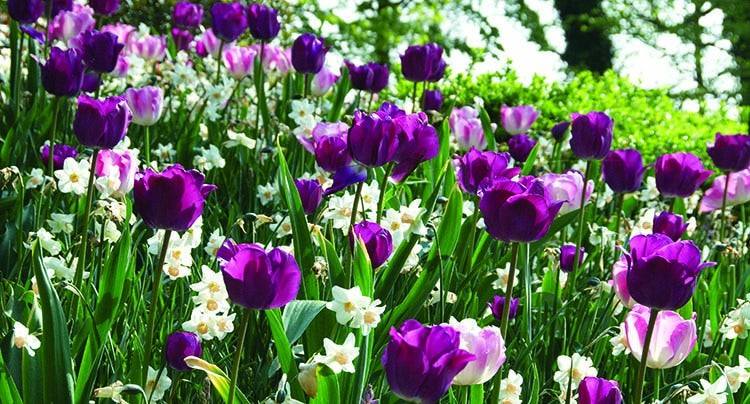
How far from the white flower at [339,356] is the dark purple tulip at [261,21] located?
2.72 m

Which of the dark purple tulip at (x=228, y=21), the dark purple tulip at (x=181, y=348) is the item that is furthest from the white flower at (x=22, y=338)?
the dark purple tulip at (x=228, y=21)

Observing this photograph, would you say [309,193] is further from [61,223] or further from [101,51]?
[101,51]

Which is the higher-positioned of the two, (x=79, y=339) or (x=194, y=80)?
(x=194, y=80)

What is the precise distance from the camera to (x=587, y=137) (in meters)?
3.10

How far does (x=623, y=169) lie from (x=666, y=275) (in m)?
1.59

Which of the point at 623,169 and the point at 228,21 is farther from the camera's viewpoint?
the point at 228,21

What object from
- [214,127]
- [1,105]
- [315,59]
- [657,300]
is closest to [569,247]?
[657,300]

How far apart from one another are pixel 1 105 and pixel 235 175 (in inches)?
40.0

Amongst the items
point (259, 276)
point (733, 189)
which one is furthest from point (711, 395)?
point (733, 189)

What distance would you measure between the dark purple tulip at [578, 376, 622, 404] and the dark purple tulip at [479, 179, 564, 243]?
0.88 feet

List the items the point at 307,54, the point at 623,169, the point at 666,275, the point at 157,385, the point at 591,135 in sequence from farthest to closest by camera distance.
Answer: the point at 307,54 < the point at 623,169 < the point at 591,135 < the point at 157,385 < the point at 666,275

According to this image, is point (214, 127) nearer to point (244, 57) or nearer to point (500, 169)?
point (244, 57)

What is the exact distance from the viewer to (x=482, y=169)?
250 cm

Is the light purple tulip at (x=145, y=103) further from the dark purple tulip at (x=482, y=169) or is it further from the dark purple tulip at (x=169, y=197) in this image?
the dark purple tulip at (x=169, y=197)
